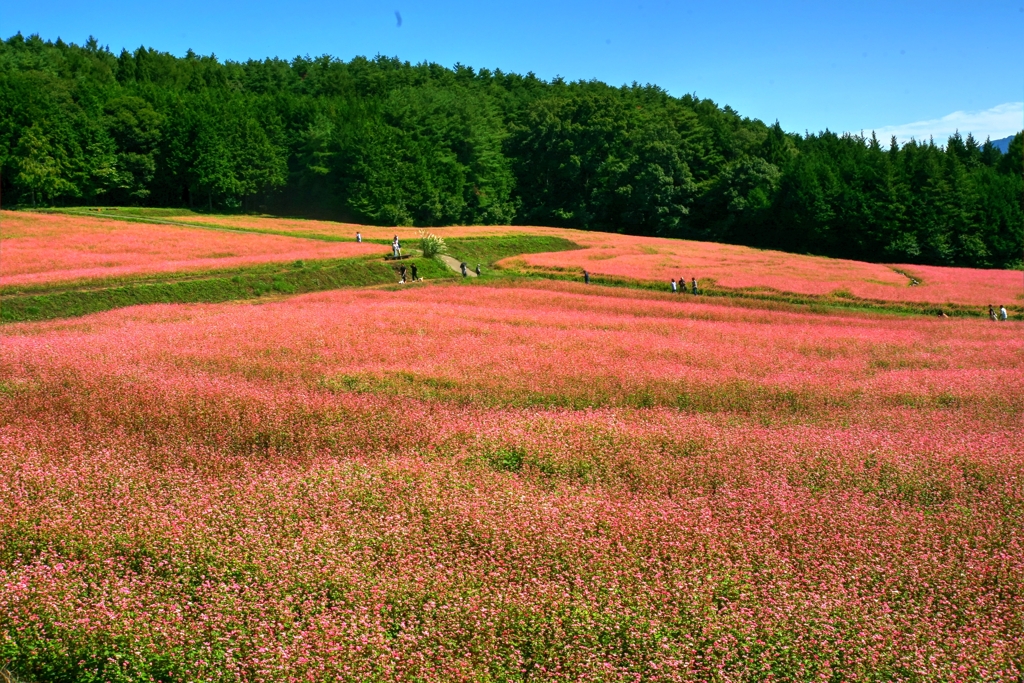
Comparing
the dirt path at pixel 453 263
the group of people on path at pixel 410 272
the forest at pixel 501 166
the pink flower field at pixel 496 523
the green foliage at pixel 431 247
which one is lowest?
the pink flower field at pixel 496 523

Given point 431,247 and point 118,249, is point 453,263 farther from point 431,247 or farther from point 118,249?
point 118,249

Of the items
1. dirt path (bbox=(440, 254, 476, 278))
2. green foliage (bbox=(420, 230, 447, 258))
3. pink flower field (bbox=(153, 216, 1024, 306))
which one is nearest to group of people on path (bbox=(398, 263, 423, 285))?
dirt path (bbox=(440, 254, 476, 278))

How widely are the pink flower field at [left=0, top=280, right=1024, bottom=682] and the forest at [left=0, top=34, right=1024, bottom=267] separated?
7337 cm

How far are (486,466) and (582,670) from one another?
4.49m

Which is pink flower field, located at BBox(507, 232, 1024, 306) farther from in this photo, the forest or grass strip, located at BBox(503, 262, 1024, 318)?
the forest

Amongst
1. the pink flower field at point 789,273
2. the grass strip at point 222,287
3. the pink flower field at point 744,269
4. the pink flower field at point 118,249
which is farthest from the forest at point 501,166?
the grass strip at point 222,287

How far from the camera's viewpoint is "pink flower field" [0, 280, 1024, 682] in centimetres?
633

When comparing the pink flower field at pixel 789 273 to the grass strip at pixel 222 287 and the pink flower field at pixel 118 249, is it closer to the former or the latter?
the grass strip at pixel 222 287

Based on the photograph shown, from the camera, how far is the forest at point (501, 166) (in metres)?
78.9

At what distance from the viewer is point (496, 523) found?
27.4 ft

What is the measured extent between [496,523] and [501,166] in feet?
339

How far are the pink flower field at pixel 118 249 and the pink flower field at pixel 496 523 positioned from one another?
88.5 feet

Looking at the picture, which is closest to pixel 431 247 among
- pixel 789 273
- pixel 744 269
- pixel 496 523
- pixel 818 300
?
pixel 744 269

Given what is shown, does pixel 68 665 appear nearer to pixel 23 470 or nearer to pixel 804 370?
pixel 23 470
